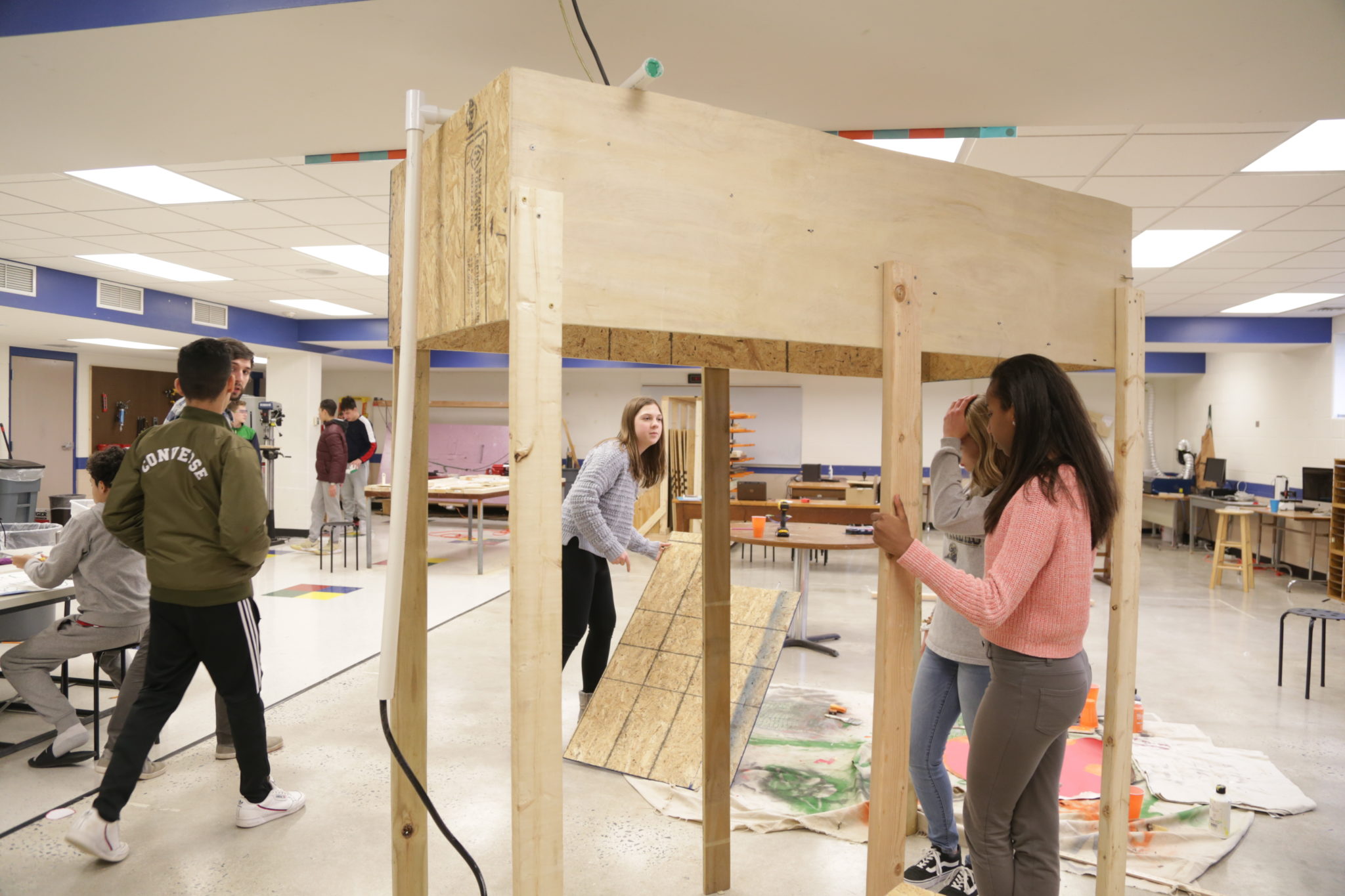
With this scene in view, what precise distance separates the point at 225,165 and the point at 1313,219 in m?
6.77

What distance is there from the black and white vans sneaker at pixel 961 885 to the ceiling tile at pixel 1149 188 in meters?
3.56

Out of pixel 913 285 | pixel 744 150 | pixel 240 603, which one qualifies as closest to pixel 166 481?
pixel 240 603

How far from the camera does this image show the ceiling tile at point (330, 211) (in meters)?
5.06

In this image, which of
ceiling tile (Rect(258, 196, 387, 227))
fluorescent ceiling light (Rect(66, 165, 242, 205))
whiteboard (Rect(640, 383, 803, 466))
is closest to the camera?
fluorescent ceiling light (Rect(66, 165, 242, 205))

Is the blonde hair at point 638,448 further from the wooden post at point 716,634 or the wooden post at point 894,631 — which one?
the wooden post at point 894,631

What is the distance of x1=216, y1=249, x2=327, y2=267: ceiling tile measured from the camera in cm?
642

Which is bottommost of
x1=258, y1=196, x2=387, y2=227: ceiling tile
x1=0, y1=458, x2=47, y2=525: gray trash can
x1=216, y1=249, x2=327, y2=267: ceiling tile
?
x1=0, y1=458, x2=47, y2=525: gray trash can

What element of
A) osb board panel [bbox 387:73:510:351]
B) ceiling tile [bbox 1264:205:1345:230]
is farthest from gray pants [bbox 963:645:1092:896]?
ceiling tile [bbox 1264:205:1345:230]

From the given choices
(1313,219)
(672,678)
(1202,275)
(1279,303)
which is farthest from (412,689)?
(1279,303)

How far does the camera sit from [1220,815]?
9.06 ft

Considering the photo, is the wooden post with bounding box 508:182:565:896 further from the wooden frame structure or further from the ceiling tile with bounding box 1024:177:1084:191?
the ceiling tile with bounding box 1024:177:1084:191

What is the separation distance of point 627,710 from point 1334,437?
896 centimetres

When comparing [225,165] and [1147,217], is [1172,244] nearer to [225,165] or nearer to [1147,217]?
[1147,217]

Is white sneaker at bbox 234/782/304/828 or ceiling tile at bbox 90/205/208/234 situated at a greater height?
ceiling tile at bbox 90/205/208/234
